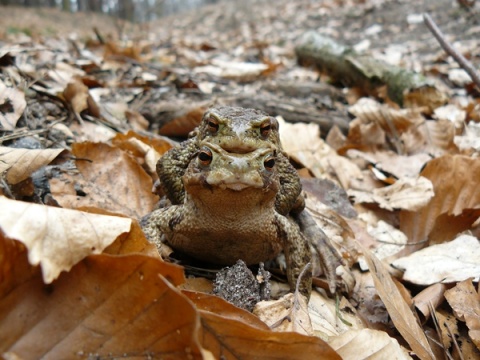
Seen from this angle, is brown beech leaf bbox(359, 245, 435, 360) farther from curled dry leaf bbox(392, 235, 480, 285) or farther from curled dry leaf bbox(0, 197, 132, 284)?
curled dry leaf bbox(0, 197, 132, 284)

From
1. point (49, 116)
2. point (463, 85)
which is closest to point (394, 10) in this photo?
point (463, 85)

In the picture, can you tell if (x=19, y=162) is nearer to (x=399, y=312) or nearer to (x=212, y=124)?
(x=212, y=124)

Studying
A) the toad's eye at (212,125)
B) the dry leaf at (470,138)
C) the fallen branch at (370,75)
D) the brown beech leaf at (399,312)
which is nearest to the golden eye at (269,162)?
the toad's eye at (212,125)

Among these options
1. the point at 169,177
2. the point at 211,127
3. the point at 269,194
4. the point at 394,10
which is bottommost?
the point at 394,10

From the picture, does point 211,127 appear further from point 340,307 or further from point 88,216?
point 340,307

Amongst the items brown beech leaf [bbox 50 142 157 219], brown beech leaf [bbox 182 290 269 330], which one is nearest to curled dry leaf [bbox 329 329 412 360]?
brown beech leaf [bbox 182 290 269 330]

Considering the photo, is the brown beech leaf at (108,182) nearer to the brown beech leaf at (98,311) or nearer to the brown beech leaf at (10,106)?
the brown beech leaf at (10,106)
